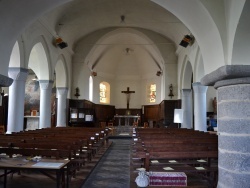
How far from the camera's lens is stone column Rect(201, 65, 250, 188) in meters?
4.45

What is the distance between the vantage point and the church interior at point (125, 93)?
473 cm

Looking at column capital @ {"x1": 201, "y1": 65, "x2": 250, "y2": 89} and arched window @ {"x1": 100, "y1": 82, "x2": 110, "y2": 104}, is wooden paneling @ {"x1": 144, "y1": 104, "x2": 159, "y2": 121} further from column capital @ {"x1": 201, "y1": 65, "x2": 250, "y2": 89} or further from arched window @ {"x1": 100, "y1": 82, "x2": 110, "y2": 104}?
column capital @ {"x1": 201, "y1": 65, "x2": 250, "y2": 89}

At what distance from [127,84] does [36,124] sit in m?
9.93

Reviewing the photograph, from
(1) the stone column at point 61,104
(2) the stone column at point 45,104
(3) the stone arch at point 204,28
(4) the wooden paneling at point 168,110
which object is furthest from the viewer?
(4) the wooden paneling at point 168,110

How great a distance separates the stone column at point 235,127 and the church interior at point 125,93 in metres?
0.02

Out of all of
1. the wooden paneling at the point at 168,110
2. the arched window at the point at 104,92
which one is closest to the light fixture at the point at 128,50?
the arched window at the point at 104,92

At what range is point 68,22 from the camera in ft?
53.0

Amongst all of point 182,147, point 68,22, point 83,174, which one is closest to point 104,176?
point 83,174

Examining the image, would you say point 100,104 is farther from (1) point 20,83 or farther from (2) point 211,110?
(1) point 20,83

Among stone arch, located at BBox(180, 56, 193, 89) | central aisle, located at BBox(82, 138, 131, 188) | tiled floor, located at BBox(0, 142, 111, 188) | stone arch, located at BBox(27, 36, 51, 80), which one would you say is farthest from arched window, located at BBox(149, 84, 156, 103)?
tiled floor, located at BBox(0, 142, 111, 188)

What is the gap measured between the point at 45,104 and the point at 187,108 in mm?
8847

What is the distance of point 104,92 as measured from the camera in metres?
26.2

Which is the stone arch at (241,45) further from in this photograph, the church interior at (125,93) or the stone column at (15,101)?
the stone column at (15,101)

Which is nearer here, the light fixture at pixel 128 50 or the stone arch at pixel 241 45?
the stone arch at pixel 241 45
